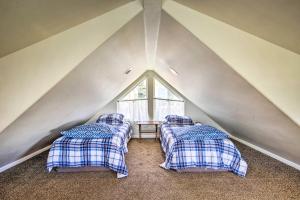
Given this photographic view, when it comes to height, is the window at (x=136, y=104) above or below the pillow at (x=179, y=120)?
above

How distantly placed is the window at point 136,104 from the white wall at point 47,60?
3.68 meters

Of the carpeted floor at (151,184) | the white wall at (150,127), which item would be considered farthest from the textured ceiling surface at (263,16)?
the white wall at (150,127)

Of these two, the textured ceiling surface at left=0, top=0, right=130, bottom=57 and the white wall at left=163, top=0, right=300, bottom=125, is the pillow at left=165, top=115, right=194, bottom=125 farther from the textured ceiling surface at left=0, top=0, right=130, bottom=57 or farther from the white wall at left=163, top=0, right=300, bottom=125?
the textured ceiling surface at left=0, top=0, right=130, bottom=57

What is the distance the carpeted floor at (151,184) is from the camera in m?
2.39

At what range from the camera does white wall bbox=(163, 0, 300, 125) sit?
1.58 meters

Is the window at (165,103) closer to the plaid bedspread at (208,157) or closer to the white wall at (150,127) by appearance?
the white wall at (150,127)

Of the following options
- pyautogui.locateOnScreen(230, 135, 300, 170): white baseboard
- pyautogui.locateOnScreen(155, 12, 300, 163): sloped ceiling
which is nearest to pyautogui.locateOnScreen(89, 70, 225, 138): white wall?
pyautogui.locateOnScreen(230, 135, 300, 170): white baseboard

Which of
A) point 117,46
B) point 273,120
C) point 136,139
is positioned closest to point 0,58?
point 117,46

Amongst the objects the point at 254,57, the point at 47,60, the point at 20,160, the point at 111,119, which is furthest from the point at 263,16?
the point at 111,119

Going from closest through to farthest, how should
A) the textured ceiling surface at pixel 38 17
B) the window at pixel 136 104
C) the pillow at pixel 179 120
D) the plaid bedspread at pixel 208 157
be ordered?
1. the textured ceiling surface at pixel 38 17
2. the plaid bedspread at pixel 208 157
3. the pillow at pixel 179 120
4. the window at pixel 136 104

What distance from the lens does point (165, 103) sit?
18.5 ft

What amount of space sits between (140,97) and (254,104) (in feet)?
12.1

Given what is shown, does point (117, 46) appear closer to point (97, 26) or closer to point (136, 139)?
point (97, 26)

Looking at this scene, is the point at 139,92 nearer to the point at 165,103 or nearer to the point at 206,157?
the point at 165,103
